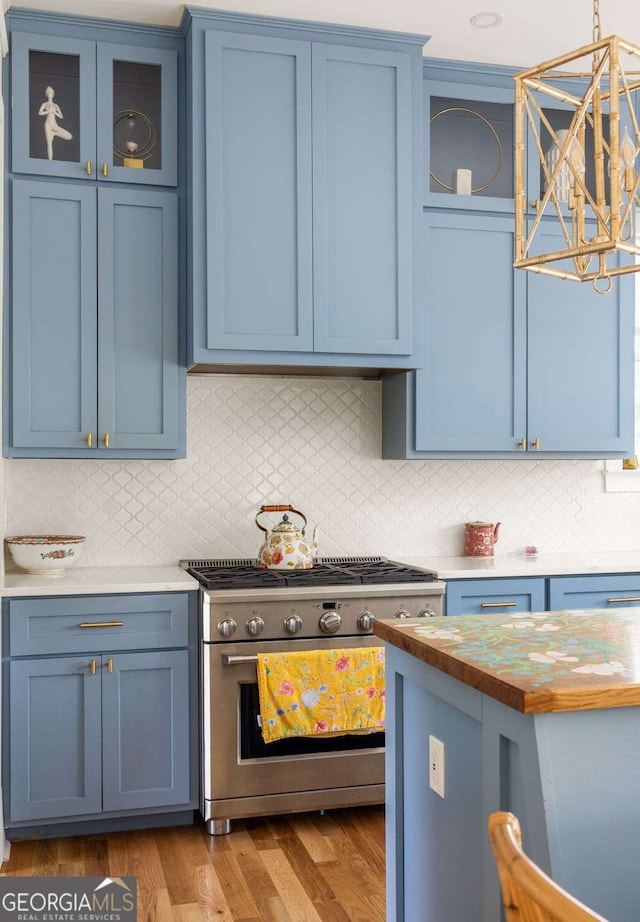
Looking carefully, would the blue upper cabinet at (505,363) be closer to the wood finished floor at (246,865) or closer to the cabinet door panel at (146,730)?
the cabinet door panel at (146,730)

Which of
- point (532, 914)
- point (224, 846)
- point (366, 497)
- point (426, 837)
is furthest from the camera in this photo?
point (366, 497)

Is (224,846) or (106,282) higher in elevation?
(106,282)

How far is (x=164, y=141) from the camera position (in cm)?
345

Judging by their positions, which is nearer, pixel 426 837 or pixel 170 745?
pixel 426 837

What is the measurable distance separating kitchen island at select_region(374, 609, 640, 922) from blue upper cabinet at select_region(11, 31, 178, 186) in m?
2.20

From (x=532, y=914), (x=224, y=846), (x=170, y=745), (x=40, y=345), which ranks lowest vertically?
(x=224, y=846)

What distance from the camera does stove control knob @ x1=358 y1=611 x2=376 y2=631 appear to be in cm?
331

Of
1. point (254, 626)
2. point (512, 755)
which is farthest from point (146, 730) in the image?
point (512, 755)

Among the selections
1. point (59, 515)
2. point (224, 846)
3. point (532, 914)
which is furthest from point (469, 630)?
point (59, 515)

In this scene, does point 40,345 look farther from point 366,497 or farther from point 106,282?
point 366,497

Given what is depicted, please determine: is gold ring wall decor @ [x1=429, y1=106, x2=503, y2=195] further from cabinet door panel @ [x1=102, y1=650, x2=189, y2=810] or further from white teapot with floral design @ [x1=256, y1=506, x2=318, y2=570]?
cabinet door panel @ [x1=102, y1=650, x2=189, y2=810]

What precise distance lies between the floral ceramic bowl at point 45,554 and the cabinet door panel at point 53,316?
1.18ft

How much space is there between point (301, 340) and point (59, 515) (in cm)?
120

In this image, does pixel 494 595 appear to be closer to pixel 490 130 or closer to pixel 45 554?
pixel 45 554
